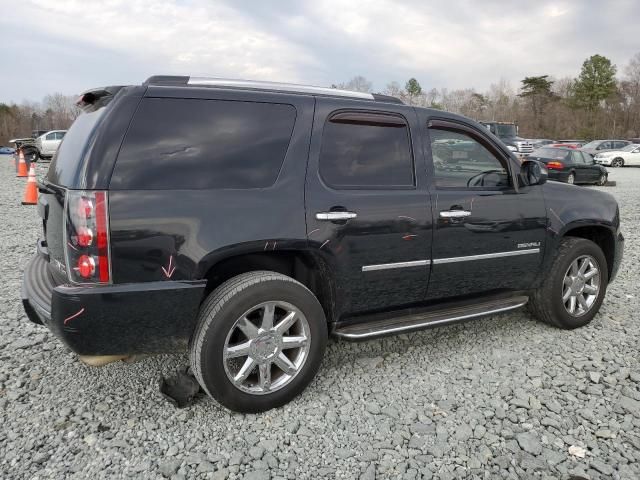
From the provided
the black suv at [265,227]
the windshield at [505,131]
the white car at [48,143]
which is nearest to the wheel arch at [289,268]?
the black suv at [265,227]

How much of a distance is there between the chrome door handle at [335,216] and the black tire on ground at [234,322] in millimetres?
417

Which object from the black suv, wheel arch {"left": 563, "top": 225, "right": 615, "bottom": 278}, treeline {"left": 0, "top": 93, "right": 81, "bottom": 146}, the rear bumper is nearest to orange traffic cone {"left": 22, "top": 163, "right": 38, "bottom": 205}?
the black suv

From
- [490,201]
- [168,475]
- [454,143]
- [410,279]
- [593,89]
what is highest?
[593,89]

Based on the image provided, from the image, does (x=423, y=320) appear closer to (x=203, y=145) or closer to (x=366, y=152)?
(x=366, y=152)

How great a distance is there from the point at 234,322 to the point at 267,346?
0.27 metres

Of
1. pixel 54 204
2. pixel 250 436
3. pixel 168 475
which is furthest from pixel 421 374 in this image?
pixel 54 204

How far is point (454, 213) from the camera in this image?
338 centimetres

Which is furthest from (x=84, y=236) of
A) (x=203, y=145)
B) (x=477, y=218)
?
(x=477, y=218)

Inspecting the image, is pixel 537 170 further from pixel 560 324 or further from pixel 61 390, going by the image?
pixel 61 390

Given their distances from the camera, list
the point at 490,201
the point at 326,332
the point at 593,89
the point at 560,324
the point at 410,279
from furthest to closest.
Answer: the point at 593,89 < the point at 560,324 < the point at 490,201 < the point at 410,279 < the point at 326,332

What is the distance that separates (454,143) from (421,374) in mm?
1674

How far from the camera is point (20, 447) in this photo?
2.54 meters

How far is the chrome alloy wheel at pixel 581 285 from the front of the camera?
4152 mm

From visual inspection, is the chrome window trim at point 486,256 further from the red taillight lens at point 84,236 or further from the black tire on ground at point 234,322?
the red taillight lens at point 84,236
